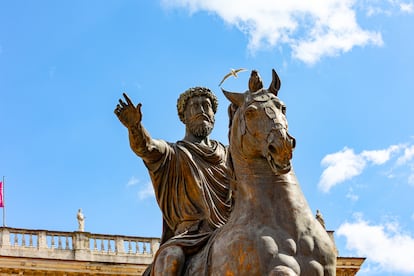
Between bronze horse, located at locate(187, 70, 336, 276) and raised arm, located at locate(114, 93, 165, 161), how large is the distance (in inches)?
31.9

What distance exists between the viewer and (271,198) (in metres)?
6.14

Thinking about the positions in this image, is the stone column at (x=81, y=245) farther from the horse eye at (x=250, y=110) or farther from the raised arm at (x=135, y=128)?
the horse eye at (x=250, y=110)

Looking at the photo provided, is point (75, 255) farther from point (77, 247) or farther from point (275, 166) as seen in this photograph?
point (275, 166)

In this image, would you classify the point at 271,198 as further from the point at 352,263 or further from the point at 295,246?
the point at 352,263

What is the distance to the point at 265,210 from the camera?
20.0ft

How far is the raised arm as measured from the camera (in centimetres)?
686

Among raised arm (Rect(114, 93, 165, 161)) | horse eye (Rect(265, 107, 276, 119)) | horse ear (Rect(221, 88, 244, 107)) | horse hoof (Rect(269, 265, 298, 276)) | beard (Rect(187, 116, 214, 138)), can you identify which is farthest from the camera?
beard (Rect(187, 116, 214, 138))

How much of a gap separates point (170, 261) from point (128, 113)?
45.5 inches

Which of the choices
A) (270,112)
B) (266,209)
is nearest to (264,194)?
(266,209)

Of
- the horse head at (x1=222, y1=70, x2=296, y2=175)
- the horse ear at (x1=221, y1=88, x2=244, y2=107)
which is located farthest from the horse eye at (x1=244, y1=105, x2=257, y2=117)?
the horse ear at (x1=221, y1=88, x2=244, y2=107)

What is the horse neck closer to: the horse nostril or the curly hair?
the horse nostril

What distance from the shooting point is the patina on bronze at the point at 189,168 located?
275 inches

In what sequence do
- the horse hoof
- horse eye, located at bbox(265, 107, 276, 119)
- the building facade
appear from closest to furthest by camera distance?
the horse hoof → horse eye, located at bbox(265, 107, 276, 119) → the building facade

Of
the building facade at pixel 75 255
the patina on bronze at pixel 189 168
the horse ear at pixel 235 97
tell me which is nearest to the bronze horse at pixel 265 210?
the horse ear at pixel 235 97
